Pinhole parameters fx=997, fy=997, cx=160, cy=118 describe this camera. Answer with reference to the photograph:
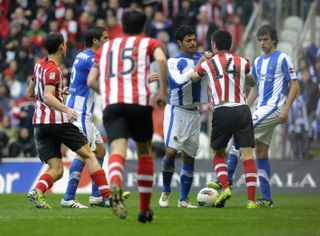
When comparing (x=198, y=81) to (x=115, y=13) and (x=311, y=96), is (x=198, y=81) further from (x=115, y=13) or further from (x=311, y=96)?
(x=115, y=13)

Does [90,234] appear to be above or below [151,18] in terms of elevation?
below

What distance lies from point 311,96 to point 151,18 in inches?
250

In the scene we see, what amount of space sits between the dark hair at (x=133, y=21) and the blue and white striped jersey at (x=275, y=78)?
4.04 metres

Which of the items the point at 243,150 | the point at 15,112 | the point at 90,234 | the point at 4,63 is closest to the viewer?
the point at 90,234

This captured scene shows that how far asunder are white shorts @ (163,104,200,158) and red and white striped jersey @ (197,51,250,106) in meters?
0.89

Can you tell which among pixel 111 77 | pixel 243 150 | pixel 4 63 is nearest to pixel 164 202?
pixel 243 150

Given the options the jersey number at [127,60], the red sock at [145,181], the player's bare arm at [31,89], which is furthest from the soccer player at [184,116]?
the red sock at [145,181]

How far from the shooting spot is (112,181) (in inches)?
384

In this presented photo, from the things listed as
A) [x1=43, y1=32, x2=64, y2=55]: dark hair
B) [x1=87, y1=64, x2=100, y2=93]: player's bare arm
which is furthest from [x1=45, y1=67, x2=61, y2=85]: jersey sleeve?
[x1=87, y1=64, x2=100, y2=93]: player's bare arm

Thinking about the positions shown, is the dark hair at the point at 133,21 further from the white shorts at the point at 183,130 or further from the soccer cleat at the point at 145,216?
the white shorts at the point at 183,130

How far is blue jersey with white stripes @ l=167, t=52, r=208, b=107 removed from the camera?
13430 mm

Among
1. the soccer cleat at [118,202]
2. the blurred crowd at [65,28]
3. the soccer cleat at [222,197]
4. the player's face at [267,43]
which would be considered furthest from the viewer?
the blurred crowd at [65,28]

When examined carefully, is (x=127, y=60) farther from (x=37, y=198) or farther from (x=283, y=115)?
(x=283, y=115)

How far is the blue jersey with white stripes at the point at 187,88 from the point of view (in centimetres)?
1343
